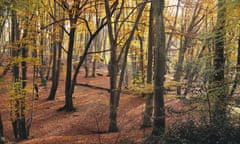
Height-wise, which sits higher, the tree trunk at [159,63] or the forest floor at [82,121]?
the tree trunk at [159,63]

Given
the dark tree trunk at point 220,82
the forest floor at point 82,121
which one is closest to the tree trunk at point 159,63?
the dark tree trunk at point 220,82

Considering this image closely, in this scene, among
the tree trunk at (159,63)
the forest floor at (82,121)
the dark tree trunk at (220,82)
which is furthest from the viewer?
the forest floor at (82,121)

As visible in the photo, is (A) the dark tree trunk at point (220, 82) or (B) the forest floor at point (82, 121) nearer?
(A) the dark tree trunk at point (220, 82)

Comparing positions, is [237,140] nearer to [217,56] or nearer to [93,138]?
[217,56]

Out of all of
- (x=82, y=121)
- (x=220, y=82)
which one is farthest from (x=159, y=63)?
(x=82, y=121)

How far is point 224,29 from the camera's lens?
6.41 m

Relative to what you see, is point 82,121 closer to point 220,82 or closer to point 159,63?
point 159,63

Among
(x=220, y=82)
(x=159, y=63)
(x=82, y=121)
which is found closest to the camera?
(x=220, y=82)

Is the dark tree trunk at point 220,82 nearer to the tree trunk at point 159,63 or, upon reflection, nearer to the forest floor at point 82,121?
the tree trunk at point 159,63

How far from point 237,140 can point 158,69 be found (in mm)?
2858

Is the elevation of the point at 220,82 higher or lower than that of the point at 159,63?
lower

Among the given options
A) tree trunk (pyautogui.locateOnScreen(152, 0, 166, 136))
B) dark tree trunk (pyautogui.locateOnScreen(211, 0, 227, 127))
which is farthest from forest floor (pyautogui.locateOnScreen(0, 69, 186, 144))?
dark tree trunk (pyautogui.locateOnScreen(211, 0, 227, 127))

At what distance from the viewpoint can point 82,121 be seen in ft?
43.7

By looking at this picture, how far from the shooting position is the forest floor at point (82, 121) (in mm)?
9758
